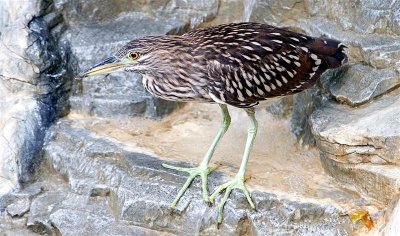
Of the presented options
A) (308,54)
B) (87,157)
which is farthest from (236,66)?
(87,157)

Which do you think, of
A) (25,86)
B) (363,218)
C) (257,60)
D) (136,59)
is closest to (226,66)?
(257,60)

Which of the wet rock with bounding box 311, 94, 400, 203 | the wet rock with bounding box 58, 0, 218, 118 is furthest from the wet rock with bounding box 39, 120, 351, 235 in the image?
the wet rock with bounding box 58, 0, 218, 118

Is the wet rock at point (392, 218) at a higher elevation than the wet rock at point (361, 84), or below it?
below

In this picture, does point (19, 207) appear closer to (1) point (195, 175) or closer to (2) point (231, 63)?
(1) point (195, 175)

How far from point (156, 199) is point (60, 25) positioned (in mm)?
1895

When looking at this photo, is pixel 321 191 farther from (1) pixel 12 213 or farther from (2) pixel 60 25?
(2) pixel 60 25

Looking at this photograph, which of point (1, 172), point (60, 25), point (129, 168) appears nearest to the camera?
point (129, 168)

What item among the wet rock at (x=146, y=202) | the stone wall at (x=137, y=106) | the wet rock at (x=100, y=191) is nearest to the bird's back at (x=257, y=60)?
the stone wall at (x=137, y=106)

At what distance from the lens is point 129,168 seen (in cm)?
553

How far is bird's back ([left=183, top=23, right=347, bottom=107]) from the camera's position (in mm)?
5121

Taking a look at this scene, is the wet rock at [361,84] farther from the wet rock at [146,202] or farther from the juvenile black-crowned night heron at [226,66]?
the wet rock at [146,202]

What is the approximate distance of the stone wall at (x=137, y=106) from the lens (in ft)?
16.8

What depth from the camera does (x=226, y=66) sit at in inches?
202

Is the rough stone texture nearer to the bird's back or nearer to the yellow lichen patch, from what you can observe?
the bird's back
